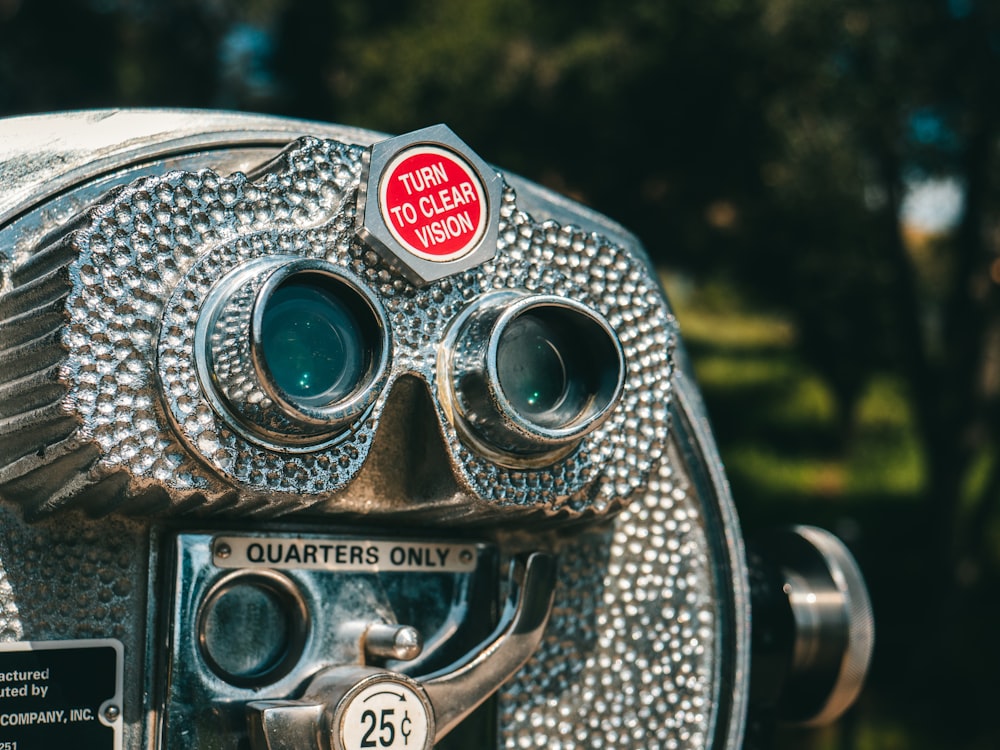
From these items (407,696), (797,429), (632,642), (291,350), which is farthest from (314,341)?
(797,429)

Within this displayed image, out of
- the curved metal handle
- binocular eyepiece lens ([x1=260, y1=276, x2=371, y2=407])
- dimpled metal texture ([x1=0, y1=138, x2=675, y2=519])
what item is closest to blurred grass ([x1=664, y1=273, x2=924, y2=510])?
the curved metal handle

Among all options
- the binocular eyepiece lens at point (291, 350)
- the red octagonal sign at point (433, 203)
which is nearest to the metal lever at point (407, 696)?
the binocular eyepiece lens at point (291, 350)

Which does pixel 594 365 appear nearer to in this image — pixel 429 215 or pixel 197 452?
pixel 429 215

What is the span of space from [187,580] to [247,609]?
75mm

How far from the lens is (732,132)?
21.0 feet

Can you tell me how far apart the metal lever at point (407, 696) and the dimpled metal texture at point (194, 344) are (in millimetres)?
103

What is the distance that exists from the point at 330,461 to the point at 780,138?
5628 mm

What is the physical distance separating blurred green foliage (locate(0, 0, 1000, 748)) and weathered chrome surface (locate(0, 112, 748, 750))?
265 cm

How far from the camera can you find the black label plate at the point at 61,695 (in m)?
1.07

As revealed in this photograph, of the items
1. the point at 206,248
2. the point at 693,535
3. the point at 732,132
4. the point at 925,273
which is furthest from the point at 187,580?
the point at 925,273

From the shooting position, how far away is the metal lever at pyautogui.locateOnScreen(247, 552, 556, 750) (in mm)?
1112

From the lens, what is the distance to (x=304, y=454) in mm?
1086

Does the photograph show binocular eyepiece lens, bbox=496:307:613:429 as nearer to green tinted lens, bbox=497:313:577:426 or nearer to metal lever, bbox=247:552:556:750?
green tinted lens, bbox=497:313:577:426

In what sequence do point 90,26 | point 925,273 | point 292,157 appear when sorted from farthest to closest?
point 925,273 < point 90,26 < point 292,157
